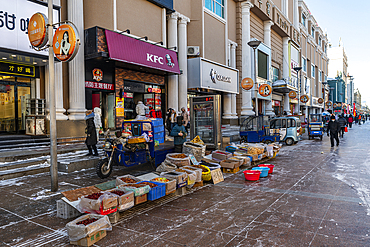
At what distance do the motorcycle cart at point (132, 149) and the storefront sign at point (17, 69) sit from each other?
23.2 feet

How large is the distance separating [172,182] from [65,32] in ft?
14.4

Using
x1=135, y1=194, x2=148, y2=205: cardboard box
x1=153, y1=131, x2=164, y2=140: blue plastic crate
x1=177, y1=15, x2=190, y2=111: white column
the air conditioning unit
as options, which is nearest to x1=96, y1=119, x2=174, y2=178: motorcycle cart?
x1=153, y1=131, x2=164, y2=140: blue plastic crate

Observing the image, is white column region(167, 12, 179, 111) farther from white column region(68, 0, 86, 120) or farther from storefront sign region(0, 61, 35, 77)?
storefront sign region(0, 61, 35, 77)

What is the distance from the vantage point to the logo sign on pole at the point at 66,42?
20.8ft

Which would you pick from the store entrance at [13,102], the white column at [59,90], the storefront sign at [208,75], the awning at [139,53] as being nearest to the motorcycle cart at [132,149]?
the white column at [59,90]

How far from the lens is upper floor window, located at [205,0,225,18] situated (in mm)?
22969

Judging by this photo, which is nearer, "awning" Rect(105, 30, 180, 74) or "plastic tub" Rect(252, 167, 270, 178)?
"plastic tub" Rect(252, 167, 270, 178)

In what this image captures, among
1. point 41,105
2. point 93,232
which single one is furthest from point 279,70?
point 93,232

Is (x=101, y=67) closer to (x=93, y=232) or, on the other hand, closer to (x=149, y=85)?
(x=149, y=85)

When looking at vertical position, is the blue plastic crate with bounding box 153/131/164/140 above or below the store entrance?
below

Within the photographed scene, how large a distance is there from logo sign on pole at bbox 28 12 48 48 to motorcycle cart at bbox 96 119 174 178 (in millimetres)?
3095

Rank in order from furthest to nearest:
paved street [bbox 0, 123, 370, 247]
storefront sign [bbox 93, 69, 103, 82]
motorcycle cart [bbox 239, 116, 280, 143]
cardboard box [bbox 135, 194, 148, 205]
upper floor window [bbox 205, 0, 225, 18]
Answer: upper floor window [bbox 205, 0, 225, 18] < motorcycle cart [bbox 239, 116, 280, 143] < storefront sign [bbox 93, 69, 103, 82] < cardboard box [bbox 135, 194, 148, 205] < paved street [bbox 0, 123, 370, 247]

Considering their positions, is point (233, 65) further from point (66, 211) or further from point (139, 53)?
point (66, 211)

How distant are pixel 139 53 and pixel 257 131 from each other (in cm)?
849
